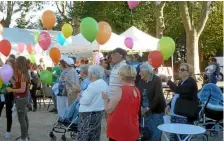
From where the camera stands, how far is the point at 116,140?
3791mm

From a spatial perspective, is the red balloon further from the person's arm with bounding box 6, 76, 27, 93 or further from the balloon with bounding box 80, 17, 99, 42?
the person's arm with bounding box 6, 76, 27, 93

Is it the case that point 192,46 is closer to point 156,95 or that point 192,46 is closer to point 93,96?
point 156,95

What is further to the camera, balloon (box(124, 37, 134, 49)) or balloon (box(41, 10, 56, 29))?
balloon (box(124, 37, 134, 49))

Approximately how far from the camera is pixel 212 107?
6.60 metres

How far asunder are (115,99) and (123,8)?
24364 mm

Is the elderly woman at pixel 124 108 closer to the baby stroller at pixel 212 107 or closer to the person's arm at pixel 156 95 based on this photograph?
the person's arm at pixel 156 95

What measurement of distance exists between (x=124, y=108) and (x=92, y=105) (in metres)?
0.99

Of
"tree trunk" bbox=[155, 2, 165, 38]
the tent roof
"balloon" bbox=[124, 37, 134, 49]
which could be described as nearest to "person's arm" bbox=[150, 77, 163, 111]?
"balloon" bbox=[124, 37, 134, 49]

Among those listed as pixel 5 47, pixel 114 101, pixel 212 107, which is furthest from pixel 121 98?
pixel 5 47

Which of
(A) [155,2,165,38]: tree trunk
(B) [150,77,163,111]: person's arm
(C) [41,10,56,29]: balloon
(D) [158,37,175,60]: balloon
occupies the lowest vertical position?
(B) [150,77,163,111]: person's arm

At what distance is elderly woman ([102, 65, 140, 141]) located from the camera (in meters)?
3.69

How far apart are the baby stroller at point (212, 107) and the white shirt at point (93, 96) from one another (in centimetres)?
263

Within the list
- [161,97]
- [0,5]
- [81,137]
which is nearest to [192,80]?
[161,97]

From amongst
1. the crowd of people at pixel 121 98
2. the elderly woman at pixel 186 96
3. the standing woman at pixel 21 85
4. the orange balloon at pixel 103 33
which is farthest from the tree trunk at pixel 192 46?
the elderly woman at pixel 186 96
